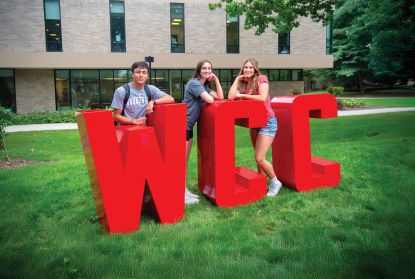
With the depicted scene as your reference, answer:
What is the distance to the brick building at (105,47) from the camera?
24500 mm

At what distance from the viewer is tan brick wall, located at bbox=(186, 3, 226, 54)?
27.2 m

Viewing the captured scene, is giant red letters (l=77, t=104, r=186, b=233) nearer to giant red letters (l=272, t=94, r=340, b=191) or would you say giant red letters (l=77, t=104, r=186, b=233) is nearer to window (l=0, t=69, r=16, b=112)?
giant red letters (l=272, t=94, r=340, b=191)

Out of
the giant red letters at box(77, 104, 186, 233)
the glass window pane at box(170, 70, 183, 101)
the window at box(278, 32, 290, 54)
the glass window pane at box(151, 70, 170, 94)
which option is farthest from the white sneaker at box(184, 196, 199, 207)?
the window at box(278, 32, 290, 54)

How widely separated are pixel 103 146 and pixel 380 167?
490 centimetres

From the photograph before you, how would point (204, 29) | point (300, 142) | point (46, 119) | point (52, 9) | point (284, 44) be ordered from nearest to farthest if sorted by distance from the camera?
point (300, 142), point (46, 119), point (52, 9), point (204, 29), point (284, 44)

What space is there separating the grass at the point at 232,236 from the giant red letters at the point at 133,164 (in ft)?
0.77

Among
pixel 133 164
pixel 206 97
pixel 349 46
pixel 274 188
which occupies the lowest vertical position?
pixel 274 188

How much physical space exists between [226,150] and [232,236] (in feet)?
4.58

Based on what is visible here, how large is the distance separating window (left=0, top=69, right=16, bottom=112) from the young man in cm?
2299

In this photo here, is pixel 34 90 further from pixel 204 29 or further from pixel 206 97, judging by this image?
pixel 206 97

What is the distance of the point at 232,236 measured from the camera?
4.35 metres

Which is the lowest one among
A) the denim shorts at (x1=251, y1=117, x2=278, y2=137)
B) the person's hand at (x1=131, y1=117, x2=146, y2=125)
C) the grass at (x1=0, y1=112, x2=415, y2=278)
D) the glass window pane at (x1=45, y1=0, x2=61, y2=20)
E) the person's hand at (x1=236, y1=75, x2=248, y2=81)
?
the grass at (x1=0, y1=112, x2=415, y2=278)

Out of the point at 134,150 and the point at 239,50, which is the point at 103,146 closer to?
the point at 134,150

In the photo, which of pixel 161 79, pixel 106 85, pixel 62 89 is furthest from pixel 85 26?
pixel 161 79
